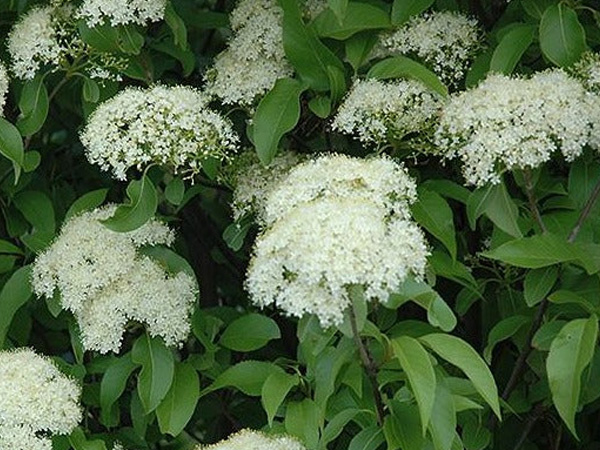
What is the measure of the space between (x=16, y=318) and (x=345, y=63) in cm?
98

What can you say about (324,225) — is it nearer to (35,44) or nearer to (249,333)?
(249,333)

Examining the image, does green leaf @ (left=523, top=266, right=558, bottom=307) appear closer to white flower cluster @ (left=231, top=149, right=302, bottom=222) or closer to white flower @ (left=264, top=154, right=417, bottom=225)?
white flower @ (left=264, top=154, right=417, bottom=225)

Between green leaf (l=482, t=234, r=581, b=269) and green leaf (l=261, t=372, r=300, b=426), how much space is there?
1.45 ft

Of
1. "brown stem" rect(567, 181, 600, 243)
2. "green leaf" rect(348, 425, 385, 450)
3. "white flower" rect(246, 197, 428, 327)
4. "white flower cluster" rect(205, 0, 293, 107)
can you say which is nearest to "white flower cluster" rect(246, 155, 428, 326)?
"white flower" rect(246, 197, 428, 327)

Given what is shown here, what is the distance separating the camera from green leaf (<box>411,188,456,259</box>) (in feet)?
8.33

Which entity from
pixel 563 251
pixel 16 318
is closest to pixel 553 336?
pixel 563 251

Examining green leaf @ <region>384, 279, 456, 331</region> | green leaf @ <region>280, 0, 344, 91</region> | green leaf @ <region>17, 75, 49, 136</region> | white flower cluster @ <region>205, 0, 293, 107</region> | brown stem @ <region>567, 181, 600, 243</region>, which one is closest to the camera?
green leaf @ <region>384, 279, 456, 331</region>

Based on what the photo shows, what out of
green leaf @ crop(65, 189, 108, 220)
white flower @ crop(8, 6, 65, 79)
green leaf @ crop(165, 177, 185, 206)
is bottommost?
green leaf @ crop(65, 189, 108, 220)

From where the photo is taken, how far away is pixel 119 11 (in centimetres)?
281

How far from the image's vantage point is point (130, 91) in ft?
8.82

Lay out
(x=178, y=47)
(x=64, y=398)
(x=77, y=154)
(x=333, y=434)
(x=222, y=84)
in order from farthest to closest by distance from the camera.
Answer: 1. (x=77, y=154)
2. (x=178, y=47)
3. (x=222, y=84)
4. (x=64, y=398)
5. (x=333, y=434)

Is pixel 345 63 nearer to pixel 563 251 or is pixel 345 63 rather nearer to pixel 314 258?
pixel 563 251

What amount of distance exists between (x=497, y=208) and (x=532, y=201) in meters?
0.12

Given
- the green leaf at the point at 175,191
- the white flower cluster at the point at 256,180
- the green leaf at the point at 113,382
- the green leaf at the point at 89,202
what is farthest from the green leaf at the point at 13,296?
the white flower cluster at the point at 256,180
